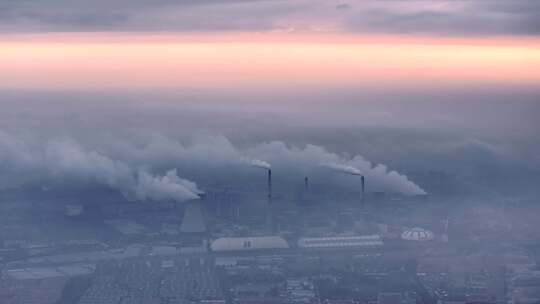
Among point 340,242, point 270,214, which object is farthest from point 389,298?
point 270,214

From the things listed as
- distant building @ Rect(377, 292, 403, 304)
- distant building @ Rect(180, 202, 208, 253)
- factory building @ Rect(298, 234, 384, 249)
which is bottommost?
distant building @ Rect(377, 292, 403, 304)

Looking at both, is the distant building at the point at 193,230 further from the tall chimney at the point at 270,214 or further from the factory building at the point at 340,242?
the factory building at the point at 340,242

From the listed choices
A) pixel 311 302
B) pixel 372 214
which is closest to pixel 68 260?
pixel 311 302

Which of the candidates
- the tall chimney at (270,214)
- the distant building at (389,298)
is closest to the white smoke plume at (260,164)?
the tall chimney at (270,214)

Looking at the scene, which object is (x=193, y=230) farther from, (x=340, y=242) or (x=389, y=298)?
(x=389, y=298)

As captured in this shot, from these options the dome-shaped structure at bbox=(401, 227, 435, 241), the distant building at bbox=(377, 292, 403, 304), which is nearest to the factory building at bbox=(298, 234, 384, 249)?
the dome-shaped structure at bbox=(401, 227, 435, 241)

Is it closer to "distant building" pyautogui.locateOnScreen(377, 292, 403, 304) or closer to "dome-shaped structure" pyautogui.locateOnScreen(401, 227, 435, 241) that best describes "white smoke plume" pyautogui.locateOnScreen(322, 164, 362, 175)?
"dome-shaped structure" pyautogui.locateOnScreen(401, 227, 435, 241)
